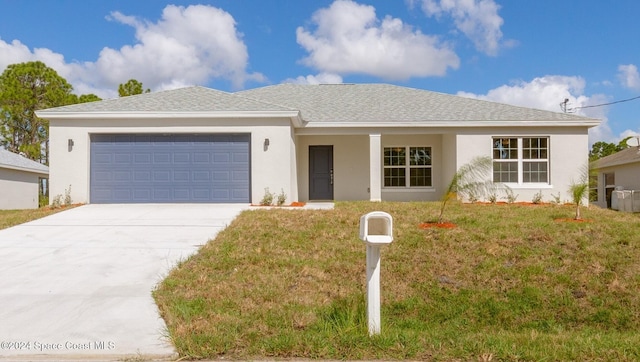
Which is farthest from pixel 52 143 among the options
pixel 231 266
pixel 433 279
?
pixel 433 279

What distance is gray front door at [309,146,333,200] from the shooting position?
18.2m

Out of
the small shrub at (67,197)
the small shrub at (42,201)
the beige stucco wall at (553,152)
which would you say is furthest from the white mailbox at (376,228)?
the small shrub at (42,201)

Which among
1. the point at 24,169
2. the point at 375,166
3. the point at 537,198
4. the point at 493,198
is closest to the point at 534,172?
the point at 537,198

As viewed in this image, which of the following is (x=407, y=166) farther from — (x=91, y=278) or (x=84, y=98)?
(x=84, y=98)

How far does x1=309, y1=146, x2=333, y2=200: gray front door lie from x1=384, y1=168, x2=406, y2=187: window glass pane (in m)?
2.26

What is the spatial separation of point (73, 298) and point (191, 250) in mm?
2720

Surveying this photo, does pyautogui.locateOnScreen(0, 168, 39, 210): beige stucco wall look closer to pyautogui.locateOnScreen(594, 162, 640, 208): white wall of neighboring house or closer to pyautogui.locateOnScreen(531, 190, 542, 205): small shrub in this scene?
pyautogui.locateOnScreen(531, 190, 542, 205): small shrub

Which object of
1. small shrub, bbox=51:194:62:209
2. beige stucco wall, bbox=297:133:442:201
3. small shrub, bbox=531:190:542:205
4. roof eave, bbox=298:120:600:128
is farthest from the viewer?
beige stucco wall, bbox=297:133:442:201

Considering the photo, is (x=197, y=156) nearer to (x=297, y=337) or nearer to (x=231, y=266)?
(x=231, y=266)

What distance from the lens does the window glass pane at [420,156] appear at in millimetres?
18375

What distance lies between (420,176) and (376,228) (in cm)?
1429

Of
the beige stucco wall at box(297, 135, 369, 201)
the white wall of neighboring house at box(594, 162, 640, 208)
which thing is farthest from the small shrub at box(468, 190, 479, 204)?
the white wall of neighboring house at box(594, 162, 640, 208)

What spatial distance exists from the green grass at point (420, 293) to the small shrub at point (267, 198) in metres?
4.31

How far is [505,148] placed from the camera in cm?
1673
